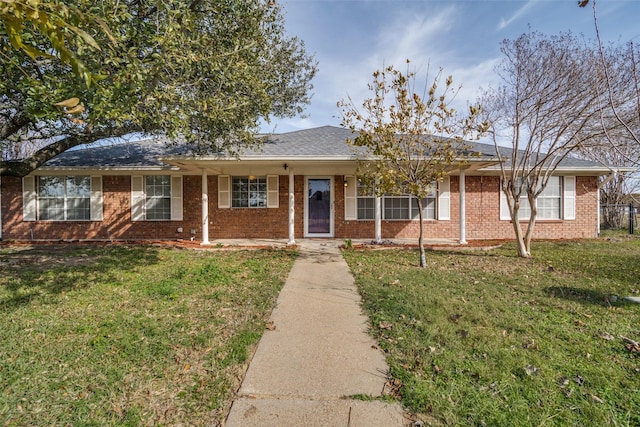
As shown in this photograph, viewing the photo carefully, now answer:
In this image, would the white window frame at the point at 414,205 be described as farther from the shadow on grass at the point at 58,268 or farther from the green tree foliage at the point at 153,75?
the shadow on grass at the point at 58,268

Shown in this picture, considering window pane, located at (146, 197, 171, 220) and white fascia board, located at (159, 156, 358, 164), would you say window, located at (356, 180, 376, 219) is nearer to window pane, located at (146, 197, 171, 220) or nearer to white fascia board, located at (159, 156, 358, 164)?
white fascia board, located at (159, 156, 358, 164)

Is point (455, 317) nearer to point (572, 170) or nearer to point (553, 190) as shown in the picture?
point (572, 170)

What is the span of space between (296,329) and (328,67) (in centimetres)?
1003

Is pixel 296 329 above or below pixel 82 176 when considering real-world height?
below

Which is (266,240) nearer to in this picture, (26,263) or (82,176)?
(26,263)

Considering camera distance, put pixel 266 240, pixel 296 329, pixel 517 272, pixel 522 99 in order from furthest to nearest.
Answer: pixel 266 240, pixel 522 99, pixel 517 272, pixel 296 329

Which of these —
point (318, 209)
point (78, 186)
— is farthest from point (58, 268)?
point (318, 209)

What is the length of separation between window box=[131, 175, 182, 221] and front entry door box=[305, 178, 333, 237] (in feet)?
15.9

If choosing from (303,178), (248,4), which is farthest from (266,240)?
(248,4)

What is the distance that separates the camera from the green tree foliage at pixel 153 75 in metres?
3.84

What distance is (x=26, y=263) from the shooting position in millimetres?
7074

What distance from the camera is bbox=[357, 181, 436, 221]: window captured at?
11.1 meters

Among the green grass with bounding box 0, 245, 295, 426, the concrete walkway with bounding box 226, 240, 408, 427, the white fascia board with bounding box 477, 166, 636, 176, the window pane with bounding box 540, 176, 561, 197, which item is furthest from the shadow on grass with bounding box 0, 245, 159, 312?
the window pane with bounding box 540, 176, 561, 197

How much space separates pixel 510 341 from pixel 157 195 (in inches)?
456
